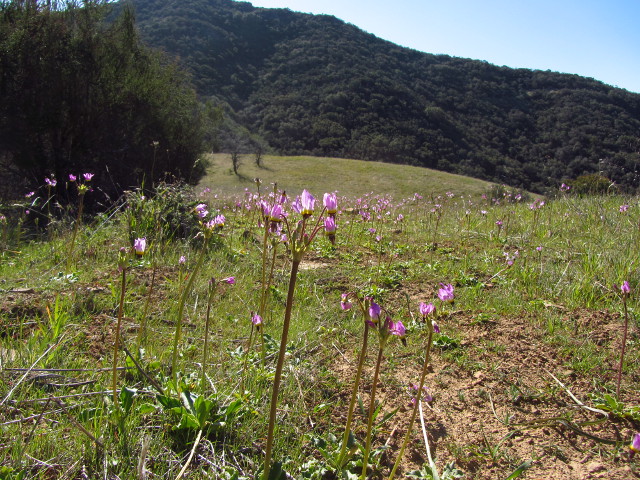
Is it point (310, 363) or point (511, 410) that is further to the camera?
point (310, 363)

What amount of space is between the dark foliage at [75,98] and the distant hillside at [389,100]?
96.1 feet

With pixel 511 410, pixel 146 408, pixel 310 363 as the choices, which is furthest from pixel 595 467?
pixel 146 408

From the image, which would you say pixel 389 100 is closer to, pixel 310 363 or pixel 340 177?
pixel 340 177

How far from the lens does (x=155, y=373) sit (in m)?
1.72

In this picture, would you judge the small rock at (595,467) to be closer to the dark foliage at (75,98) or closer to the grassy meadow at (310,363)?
the grassy meadow at (310,363)

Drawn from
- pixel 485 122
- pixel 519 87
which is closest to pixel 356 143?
pixel 485 122

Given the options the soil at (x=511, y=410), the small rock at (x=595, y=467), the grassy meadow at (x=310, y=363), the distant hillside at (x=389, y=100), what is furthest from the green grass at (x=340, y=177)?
the small rock at (x=595, y=467)

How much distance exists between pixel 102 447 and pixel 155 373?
534 millimetres

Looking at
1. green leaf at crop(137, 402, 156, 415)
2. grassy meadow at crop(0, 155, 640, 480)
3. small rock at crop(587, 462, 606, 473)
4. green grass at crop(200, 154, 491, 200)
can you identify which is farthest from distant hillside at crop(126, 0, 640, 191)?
green leaf at crop(137, 402, 156, 415)

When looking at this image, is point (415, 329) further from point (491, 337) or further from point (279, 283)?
point (279, 283)

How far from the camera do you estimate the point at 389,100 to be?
59750mm

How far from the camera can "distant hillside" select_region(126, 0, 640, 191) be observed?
45.4 m

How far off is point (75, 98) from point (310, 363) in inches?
379

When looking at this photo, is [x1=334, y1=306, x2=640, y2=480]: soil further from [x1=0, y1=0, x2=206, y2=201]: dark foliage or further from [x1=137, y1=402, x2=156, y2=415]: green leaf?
[x1=0, y1=0, x2=206, y2=201]: dark foliage
